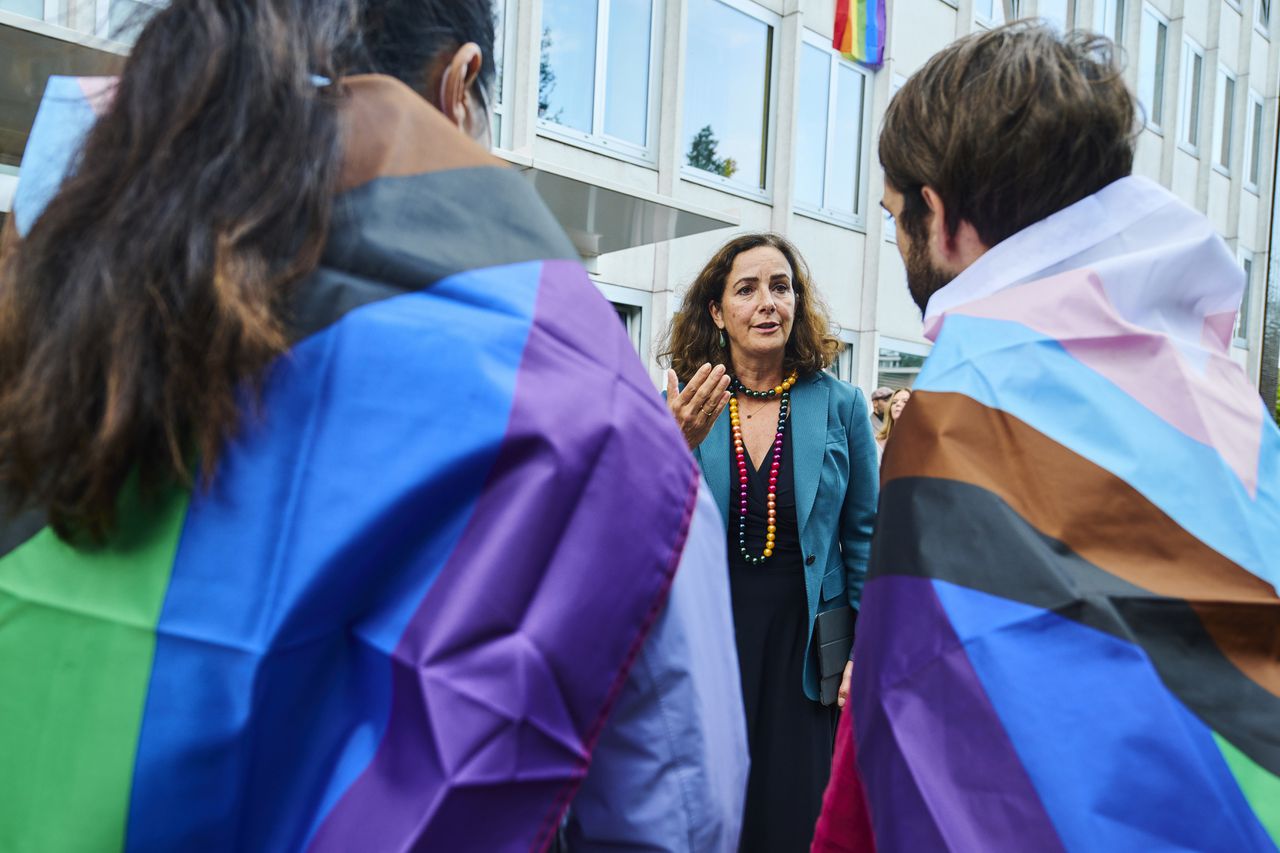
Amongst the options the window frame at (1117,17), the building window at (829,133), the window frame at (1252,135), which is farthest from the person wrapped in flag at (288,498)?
the window frame at (1252,135)

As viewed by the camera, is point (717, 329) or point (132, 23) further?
point (717, 329)

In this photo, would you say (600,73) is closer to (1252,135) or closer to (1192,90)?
(1192,90)

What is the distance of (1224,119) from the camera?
2180 cm

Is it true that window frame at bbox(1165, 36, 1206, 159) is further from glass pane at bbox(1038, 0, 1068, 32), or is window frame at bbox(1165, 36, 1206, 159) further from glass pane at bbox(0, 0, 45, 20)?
glass pane at bbox(0, 0, 45, 20)

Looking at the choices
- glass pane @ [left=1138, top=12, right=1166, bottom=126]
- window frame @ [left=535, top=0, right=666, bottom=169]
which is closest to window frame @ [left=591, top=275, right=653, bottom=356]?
window frame @ [left=535, top=0, right=666, bottom=169]

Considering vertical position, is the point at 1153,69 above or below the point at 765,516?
above

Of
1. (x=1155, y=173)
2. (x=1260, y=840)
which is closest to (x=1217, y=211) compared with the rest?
(x=1155, y=173)

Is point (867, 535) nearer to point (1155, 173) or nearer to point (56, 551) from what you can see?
point (56, 551)

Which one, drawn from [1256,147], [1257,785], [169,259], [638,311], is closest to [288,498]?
[169,259]

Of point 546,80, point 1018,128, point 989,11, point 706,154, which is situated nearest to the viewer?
point 1018,128

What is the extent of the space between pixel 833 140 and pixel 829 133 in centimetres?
16

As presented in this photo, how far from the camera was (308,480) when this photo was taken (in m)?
0.98

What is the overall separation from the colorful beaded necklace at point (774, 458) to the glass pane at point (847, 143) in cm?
963

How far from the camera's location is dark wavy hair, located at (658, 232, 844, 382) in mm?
3742
